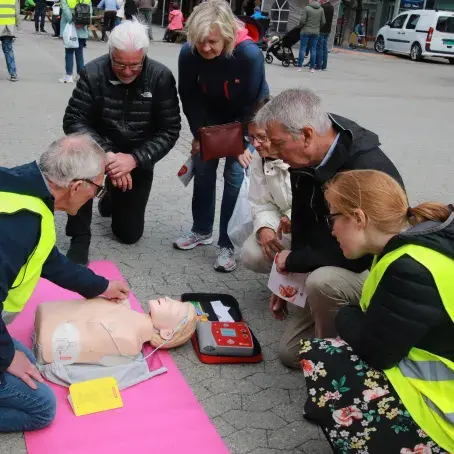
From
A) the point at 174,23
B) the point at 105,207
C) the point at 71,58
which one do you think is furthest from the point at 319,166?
the point at 174,23

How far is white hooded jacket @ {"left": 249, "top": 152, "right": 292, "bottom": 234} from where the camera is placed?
3.39 meters

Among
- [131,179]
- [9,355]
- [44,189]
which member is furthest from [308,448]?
[131,179]

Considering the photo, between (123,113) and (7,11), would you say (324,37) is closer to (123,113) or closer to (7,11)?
(7,11)

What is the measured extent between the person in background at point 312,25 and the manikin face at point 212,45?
12299 mm

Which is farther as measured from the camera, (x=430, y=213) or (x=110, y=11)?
(x=110, y=11)

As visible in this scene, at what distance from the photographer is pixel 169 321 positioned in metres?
3.01

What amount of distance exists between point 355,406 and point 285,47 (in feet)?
49.0

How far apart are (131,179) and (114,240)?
549 mm

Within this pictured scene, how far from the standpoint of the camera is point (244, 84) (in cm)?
379

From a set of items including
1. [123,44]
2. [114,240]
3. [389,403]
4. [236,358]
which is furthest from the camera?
[114,240]

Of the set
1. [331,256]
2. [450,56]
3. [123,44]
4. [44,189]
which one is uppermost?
[123,44]

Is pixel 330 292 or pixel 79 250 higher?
pixel 330 292

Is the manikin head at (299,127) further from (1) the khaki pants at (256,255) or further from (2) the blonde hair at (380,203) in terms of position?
(1) the khaki pants at (256,255)

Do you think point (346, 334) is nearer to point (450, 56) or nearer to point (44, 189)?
point (44, 189)
